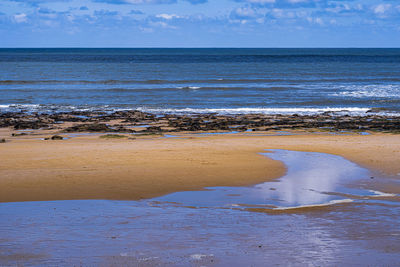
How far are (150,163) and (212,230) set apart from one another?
220 inches

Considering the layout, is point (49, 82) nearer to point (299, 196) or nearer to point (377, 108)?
point (377, 108)

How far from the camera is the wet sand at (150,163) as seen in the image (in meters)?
10.2

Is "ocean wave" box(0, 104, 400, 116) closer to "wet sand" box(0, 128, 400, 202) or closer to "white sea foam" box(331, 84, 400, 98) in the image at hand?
"white sea foam" box(331, 84, 400, 98)

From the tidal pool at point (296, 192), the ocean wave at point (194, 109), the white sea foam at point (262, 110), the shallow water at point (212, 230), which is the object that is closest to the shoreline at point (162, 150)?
the tidal pool at point (296, 192)

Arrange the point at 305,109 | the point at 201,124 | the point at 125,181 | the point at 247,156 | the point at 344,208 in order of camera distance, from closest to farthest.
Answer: the point at 344,208 < the point at 125,181 < the point at 247,156 < the point at 201,124 < the point at 305,109

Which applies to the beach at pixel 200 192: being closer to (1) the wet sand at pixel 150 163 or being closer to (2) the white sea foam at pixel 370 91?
(1) the wet sand at pixel 150 163

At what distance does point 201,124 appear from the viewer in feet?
75.3

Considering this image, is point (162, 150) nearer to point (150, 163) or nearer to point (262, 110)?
point (150, 163)

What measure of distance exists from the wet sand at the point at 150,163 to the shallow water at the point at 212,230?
77 centimetres

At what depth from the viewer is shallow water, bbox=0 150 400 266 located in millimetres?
6223

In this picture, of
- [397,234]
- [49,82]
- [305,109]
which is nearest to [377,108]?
[305,109]

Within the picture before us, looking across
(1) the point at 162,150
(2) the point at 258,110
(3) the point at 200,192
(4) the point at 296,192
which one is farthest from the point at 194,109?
(4) the point at 296,192

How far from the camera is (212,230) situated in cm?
735

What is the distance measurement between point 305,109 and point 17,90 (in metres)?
25.3
